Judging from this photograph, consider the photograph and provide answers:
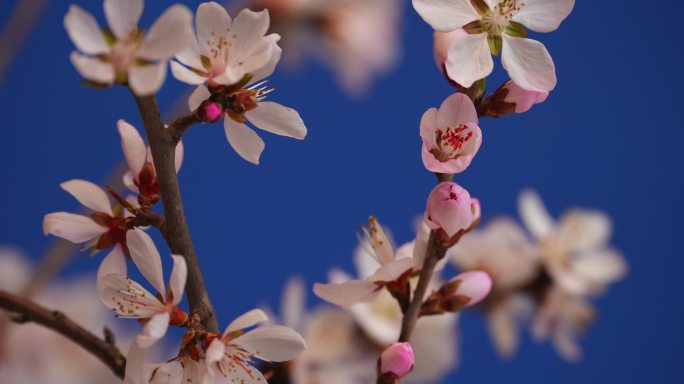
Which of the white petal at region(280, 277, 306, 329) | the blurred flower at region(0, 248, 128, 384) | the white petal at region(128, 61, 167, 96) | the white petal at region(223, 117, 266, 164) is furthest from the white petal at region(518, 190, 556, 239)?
the white petal at region(128, 61, 167, 96)

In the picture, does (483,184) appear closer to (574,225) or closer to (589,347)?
(589,347)

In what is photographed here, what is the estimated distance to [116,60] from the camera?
293 mm

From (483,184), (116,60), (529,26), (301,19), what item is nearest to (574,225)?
(301,19)

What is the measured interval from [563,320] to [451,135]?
21.6 inches

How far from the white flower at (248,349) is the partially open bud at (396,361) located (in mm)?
47

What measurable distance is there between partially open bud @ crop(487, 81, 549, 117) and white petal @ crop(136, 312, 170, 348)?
0.60ft

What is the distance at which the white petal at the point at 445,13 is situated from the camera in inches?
13.7

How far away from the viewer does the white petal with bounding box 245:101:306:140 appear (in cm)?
35

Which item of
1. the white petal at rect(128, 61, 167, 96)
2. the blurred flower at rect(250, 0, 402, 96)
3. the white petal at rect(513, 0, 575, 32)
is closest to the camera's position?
the white petal at rect(128, 61, 167, 96)

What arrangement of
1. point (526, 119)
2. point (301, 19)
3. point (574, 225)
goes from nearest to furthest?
1. point (574, 225)
2. point (301, 19)
3. point (526, 119)

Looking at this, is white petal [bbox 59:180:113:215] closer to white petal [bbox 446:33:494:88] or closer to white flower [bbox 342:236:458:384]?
white petal [bbox 446:33:494:88]

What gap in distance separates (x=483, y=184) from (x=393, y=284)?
4.44 feet

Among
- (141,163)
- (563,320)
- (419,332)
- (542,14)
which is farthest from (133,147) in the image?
(563,320)

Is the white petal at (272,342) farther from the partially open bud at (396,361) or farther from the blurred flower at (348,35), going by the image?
the blurred flower at (348,35)
